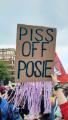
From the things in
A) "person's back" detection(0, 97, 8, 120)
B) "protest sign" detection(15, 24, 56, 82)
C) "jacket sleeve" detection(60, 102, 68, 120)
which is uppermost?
"protest sign" detection(15, 24, 56, 82)

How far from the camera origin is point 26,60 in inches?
321

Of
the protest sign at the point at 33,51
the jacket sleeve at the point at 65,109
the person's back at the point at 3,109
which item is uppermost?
the protest sign at the point at 33,51

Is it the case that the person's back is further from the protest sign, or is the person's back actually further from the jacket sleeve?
the jacket sleeve

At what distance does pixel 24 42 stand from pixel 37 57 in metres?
0.28

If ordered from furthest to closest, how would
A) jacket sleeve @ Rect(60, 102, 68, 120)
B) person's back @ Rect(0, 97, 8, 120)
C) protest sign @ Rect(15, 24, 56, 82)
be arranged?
person's back @ Rect(0, 97, 8, 120) < protest sign @ Rect(15, 24, 56, 82) < jacket sleeve @ Rect(60, 102, 68, 120)

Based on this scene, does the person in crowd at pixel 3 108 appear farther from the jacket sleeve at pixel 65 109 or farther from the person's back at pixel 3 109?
the jacket sleeve at pixel 65 109

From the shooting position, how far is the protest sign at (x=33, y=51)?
26.5 ft

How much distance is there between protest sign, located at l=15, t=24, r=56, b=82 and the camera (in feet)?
26.5

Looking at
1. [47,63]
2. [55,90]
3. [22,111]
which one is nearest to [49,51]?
[47,63]

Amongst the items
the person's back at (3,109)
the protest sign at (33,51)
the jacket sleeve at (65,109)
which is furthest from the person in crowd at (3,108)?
the jacket sleeve at (65,109)

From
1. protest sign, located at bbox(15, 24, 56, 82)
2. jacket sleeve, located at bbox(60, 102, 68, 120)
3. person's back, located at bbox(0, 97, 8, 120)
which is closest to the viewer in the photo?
jacket sleeve, located at bbox(60, 102, 68, 120)

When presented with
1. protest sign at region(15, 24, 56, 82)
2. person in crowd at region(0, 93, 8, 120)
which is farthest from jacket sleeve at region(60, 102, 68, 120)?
person in crowd at region(0, 93, 8, 120)

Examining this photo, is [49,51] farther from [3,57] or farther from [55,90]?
[3,57]

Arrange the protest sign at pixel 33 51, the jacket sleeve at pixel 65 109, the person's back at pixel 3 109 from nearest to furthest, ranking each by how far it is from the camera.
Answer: the jacket sleeve at pixel 65 109, the protest sign at pixel 33 51, the person's back at pixel 3 109
